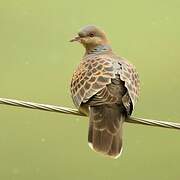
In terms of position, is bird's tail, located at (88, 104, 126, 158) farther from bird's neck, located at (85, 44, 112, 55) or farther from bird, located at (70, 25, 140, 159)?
bird's neck, located at (85, 44, 112, 55)

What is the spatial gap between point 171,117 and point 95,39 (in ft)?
5.56

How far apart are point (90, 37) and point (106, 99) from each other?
3.38ft

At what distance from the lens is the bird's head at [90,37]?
6672 mm

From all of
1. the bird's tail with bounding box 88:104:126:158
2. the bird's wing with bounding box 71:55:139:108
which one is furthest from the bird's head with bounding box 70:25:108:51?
the bird's tail with bounding box 88:104:126:158

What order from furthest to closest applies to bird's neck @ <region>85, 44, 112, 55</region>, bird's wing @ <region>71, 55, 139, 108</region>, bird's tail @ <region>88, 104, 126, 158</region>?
1. bird's neck @ <region>85, 44, 112, 55</region>
2. bird's wing @ <region>71, 55, 139, 108</region>
3. bird's tail @ <region>88, 104, 126, 158</region>

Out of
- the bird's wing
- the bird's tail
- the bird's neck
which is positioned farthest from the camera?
the bird's neck

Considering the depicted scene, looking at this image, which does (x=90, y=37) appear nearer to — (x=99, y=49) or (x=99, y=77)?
(x=99, y=49)

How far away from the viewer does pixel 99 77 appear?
19.4ft

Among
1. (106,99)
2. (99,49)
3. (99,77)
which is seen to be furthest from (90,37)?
(106,99)

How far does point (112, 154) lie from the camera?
5664 millimetres

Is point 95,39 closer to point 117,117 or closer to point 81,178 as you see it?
point 117,117

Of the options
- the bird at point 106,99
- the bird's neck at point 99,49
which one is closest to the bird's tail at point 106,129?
the bird at point 106,99

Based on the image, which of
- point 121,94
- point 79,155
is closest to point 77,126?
point 79,155

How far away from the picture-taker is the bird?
225 inches
